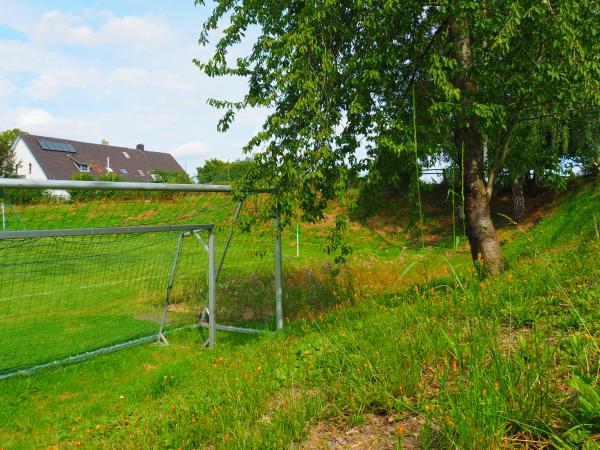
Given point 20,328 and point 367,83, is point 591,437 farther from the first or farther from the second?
point 20,328

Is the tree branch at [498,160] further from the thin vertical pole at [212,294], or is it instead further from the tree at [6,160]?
the tree at [6,160]

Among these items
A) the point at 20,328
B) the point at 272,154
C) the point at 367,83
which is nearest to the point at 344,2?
the point at 367,83

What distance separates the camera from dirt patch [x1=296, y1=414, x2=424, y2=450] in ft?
7.06

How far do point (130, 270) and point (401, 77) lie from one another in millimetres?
5820

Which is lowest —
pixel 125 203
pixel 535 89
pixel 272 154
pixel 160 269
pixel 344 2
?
pixel 160 269

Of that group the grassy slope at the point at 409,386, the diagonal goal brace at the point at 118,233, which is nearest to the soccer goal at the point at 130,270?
the diagonal goal brace at the point at 118,233

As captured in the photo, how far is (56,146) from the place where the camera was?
156 feet

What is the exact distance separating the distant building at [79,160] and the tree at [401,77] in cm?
3873

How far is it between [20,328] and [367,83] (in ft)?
22.0

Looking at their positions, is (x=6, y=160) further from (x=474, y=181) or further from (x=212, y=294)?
(x=474, y=181)

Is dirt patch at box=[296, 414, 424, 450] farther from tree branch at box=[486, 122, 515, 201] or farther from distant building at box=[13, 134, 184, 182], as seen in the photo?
distant building at box=[13, 134, 184, 182]

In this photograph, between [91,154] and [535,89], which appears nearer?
[535,89]

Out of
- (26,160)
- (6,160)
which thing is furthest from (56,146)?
(6,160)

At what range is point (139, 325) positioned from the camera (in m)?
8.22
